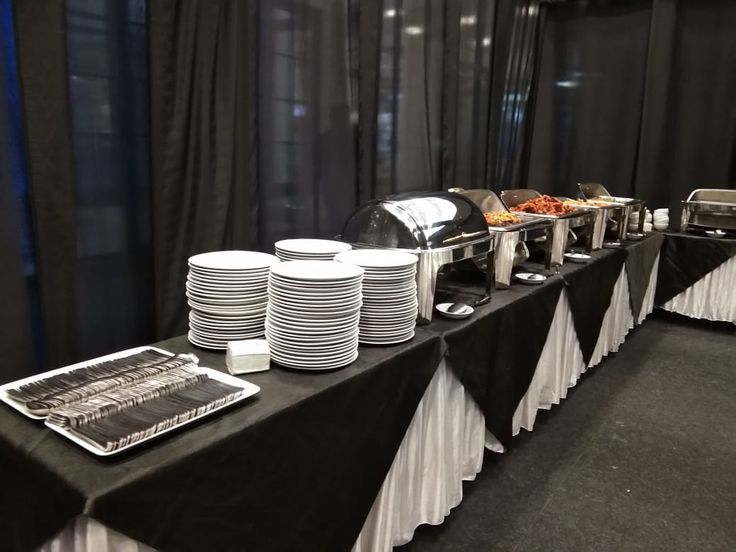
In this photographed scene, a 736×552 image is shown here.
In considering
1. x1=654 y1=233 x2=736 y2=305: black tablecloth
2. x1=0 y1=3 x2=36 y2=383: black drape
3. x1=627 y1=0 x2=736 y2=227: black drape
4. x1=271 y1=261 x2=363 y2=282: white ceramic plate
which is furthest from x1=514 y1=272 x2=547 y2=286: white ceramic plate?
x1=627 y1=0 x2=736 y2=227: black drape

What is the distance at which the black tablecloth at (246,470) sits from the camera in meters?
0.71

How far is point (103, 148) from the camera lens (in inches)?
60.2

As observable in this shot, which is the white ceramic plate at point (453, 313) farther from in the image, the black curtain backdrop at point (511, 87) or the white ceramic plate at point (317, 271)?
the black curtain backdrop at point (511, 87)

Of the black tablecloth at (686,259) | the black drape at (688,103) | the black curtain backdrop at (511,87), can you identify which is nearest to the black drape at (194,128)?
the black curtain backdrop at (511,87)

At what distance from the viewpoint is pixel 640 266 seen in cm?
312

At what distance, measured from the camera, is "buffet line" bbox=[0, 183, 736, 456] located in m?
0.83

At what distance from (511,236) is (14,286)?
1491 millimetres

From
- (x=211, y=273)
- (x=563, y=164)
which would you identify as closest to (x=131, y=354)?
(x=211, y=273)

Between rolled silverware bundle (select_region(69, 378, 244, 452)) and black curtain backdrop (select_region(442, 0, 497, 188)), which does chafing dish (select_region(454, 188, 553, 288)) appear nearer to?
black curtain backdrop (select_region(442, 0, 497, 188))

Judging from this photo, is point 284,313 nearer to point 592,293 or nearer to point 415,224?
point 415,224

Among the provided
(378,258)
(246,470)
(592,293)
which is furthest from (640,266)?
(246,470)

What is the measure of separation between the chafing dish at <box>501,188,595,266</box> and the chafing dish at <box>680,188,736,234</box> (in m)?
1.20

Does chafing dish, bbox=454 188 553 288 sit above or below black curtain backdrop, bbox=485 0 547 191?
below

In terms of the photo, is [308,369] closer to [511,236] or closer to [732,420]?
[511,236]
